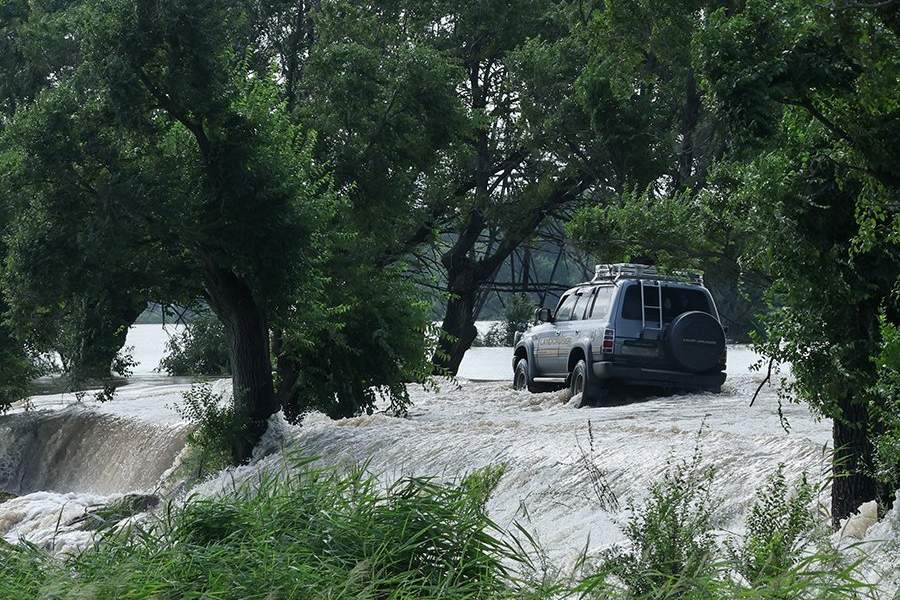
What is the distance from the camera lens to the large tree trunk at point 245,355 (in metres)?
19.2

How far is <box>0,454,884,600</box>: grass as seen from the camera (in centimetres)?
760

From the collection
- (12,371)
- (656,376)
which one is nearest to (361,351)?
(656,376)

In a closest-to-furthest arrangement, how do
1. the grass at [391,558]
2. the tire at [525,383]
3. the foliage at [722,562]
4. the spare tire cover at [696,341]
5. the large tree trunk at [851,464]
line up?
the foliage at [722,562]
the grass at [391,558]
the large tree trunk at [851,464]
the spare tire cover at [696,341]
the tire at [525,383]

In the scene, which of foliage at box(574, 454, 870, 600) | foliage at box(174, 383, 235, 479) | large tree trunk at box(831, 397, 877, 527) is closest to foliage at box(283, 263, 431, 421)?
foliage at box(174, 383, 235, 479)

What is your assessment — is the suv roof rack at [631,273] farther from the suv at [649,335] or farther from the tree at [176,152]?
the tree at [176,152]

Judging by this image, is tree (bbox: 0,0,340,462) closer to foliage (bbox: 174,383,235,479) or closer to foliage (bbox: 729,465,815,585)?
foliage (bbox: 174,383,235,479)

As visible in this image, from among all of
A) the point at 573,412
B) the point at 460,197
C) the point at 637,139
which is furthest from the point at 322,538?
the point at 460,197

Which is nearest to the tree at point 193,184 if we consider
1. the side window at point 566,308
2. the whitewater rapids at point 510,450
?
the whitewater rapids at point 510,450

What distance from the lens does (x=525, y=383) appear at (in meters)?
25.9

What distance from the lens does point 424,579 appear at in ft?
26.0

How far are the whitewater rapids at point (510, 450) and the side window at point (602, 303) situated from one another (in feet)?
4.72

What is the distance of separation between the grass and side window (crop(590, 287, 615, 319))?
12334 millimetres

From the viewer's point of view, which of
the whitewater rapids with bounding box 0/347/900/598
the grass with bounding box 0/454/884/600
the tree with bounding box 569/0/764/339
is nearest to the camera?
the grass with bounding box 0/454/884/600

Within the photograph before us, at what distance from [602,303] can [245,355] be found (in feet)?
18.5
